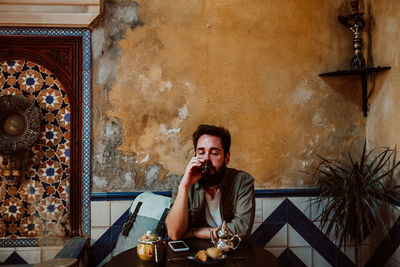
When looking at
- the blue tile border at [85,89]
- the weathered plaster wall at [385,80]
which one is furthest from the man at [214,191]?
the weathered plaster wall at [385,80]

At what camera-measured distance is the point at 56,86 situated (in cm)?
301

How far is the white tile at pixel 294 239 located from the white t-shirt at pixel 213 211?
3.59ft

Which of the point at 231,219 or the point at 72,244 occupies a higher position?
the point at 231,219

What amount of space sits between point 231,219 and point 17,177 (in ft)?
6.42

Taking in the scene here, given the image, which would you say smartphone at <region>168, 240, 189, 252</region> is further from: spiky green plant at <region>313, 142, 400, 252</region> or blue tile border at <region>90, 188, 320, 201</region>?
spiky green plant at <region>313, 142, 400, 252</region>

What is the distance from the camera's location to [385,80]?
2941 millimetres

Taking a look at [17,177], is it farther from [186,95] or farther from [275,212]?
[275,212]

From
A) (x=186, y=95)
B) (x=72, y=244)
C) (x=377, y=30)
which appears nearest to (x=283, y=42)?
(x=377, y=30)

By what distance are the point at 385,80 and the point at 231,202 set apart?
6.02 feet

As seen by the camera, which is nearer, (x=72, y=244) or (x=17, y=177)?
(x=72, y=244)

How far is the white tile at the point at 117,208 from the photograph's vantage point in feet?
9.77

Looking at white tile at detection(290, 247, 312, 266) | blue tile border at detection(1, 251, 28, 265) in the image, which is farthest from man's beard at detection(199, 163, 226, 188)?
blue tile border at detection(1, 251, 28, 265)

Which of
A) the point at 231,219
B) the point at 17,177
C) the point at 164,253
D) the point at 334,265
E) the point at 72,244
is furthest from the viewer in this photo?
the point at 334,265

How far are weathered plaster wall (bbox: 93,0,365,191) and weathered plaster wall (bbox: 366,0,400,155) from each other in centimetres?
17
